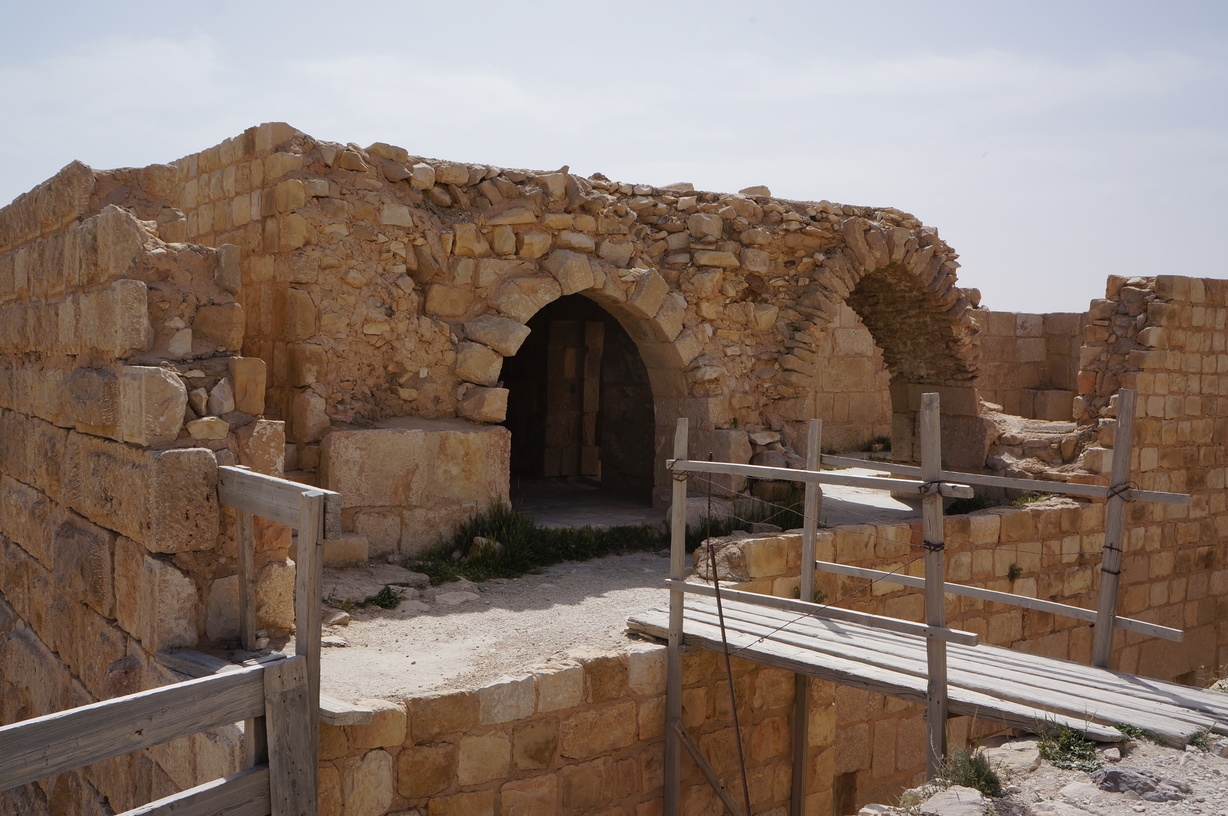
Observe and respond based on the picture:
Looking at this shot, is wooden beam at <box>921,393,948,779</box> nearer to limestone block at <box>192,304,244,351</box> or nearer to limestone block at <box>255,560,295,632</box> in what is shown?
limestone block at <box>255,560,295,632</box>

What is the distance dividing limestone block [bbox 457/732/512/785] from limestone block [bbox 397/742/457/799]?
0.18ft

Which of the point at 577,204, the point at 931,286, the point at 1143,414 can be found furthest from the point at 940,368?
the point at 577,204

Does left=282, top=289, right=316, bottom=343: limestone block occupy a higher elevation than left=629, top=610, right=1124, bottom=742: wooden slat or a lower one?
higher

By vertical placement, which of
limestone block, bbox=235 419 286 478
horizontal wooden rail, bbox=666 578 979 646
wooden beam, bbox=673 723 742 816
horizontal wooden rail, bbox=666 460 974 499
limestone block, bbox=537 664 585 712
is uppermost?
limestone block, bbox=235 419 286 478

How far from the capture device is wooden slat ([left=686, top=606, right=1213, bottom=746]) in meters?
3.93

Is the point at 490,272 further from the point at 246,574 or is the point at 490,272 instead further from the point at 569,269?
the point at 246,574

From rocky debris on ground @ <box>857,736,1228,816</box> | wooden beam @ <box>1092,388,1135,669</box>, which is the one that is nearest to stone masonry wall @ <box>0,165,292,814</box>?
rocky debris on ground @ <box>857,736,1228,816</box>

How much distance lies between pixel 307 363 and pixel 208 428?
2.60 meters

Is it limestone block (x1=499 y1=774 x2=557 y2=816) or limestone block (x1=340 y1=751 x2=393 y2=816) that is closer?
limestone block (x1=340 y1=751 x2=393 y2=816)

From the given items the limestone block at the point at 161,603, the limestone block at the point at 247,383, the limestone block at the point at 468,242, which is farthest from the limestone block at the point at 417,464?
the limestone block at the point at 161,603

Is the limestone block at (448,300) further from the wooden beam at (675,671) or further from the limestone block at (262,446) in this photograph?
the wooden beam at (675,671)

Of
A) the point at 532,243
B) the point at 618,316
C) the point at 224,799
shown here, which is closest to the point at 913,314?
the point at 618,316

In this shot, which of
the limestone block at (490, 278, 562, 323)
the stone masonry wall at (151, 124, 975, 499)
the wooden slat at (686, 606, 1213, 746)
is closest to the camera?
the wooden slat at (686, 606, 1213, 746)

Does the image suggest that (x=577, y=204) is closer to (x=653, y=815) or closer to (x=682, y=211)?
(x=682, y=211)
